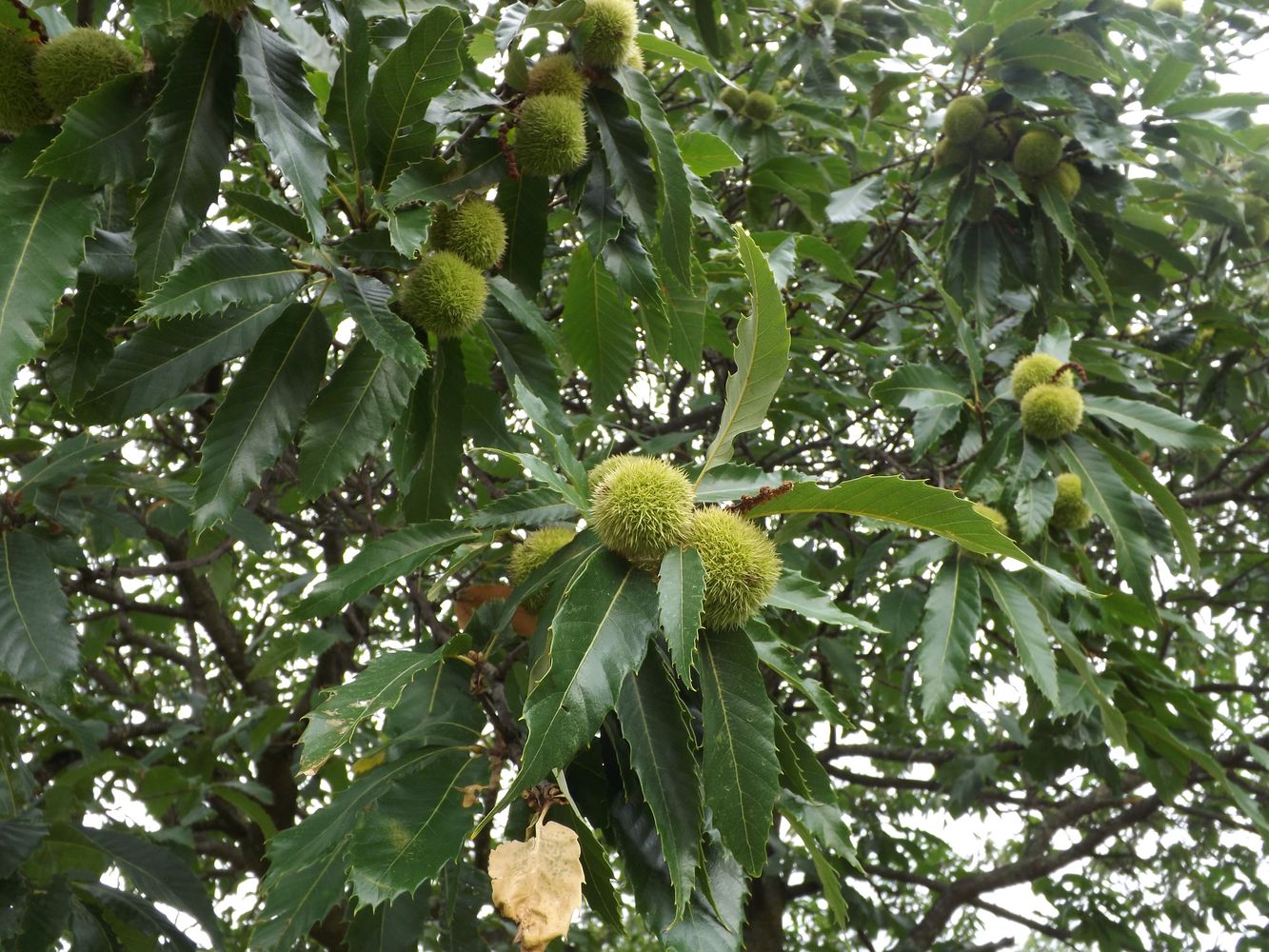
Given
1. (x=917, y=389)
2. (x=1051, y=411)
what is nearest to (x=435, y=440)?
(x=917, y=389)

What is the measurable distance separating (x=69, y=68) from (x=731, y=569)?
1.07 metres

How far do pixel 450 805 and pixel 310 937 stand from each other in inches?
87.5

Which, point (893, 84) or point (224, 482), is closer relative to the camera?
point (224, 482)

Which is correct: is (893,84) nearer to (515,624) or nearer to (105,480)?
(515,624)

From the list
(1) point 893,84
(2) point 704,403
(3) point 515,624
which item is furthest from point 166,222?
(1) point 893,84

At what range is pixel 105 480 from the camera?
1928 millimetres

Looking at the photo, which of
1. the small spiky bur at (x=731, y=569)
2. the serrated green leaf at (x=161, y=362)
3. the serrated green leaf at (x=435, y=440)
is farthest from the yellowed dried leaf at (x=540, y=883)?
the serrated green leaf at (x=161, y=362)

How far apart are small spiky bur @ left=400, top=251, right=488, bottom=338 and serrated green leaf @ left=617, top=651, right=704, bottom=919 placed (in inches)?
22.9

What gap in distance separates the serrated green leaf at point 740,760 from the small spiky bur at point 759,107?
81.1 inches

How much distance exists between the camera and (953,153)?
2705mm

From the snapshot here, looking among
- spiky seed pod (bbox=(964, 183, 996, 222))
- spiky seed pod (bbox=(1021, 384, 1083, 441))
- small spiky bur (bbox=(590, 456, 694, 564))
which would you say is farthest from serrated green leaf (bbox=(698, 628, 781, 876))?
spiky seed pod (bbox=(964, 183, 996, 222))

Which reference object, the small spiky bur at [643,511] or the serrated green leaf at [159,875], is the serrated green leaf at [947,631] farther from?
the serrated green leaf at [159,875]

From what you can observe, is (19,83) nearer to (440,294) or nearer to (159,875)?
(440,294)

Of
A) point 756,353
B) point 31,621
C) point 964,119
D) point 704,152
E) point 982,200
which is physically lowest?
point 31,621
